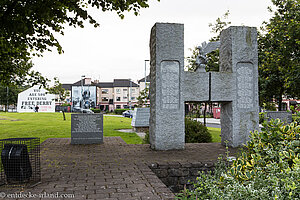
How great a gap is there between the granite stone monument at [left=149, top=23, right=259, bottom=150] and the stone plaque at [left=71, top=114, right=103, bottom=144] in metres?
2.80

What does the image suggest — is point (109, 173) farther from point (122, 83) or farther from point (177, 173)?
point (122, 83)

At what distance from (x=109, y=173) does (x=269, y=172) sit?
3592 millimetres

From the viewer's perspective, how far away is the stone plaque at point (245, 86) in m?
8.85

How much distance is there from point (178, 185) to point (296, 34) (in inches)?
416

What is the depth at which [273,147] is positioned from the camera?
2.76 meters

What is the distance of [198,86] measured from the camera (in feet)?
28.4

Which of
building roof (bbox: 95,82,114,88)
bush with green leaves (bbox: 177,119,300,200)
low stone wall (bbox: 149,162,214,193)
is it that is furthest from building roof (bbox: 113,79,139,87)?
bush with green leaves (bbox: 177,119,300,200)

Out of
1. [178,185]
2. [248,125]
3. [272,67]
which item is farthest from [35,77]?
[272,67]

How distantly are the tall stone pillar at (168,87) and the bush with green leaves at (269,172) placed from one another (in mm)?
5315

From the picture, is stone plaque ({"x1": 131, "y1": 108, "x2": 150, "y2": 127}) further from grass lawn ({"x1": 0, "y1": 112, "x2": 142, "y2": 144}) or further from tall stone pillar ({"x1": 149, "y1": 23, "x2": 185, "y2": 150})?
tall stone pillar ({"x1": 149, "y1": 23, "x2": 185, "y2": 150})

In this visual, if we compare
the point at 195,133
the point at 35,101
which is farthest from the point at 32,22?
the point at 35,101

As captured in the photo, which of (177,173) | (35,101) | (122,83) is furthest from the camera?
(122,83)

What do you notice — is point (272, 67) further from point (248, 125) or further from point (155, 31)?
point (155, 31)

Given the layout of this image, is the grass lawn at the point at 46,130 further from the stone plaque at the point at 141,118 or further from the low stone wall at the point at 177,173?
the low stone wall at the point at 177,173
